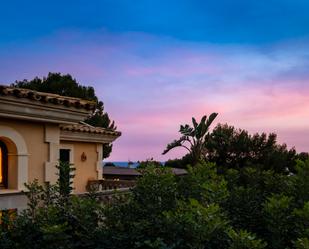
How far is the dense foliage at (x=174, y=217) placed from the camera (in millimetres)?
2758

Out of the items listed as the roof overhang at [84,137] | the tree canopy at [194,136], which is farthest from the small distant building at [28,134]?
the tree canopy at [194,136]

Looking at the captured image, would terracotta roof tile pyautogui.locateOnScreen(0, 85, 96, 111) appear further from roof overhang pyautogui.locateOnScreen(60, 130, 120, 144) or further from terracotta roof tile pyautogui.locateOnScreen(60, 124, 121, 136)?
roof overhang pyautogui.locateOnScreen(60, 130, 120, 144)

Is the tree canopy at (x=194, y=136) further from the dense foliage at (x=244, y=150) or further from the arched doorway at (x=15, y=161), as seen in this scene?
the arched doorway at (x=15, y=161)

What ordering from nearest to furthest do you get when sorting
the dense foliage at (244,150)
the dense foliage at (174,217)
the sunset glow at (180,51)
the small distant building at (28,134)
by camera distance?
the dense foliage at (174,217)
the small distant building at (28,134)
the sunset glow at (180,51)
the dense foliage at (244,150)

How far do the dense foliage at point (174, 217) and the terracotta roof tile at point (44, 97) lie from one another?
400 centimetres

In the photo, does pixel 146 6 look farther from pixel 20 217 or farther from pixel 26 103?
pixel 20 217

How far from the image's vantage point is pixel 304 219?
2744mm

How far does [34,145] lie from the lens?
8617 millimetres

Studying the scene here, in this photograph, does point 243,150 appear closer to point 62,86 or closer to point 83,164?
point 62,86

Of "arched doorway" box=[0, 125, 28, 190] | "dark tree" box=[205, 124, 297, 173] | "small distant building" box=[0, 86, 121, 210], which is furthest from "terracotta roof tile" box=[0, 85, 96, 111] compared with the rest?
"dark tree" box=[205, 124, 297, 173]

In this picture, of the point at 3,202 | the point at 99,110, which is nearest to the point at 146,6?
the point at 3,202

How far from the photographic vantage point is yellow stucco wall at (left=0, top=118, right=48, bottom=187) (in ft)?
27.3

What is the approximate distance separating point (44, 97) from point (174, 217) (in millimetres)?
5885

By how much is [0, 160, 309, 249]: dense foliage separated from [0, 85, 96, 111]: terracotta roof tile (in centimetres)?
400
